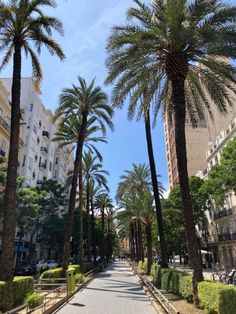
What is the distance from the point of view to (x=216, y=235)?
49219 mm

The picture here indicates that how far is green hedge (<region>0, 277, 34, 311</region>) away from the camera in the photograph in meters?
11.3

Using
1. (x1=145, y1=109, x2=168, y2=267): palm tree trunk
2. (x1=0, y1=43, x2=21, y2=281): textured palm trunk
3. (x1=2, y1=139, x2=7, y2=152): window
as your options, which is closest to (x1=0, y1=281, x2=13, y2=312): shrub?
(x1=0, y1=43, x2=21, y2=281): textured palm trunk

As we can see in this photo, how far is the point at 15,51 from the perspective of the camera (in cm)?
1564

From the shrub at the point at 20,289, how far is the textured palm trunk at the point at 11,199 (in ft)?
1.54

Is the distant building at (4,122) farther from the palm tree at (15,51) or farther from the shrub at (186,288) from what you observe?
the shrub at (186,288)

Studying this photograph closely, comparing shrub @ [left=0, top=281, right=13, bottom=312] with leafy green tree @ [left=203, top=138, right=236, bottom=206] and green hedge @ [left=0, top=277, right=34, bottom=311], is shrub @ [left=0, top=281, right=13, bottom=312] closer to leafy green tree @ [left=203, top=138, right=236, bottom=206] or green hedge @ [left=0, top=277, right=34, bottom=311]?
green hedge @ [left=0, top=277, right=34, bottom=311]

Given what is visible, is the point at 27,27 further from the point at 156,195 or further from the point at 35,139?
the point at 35,139

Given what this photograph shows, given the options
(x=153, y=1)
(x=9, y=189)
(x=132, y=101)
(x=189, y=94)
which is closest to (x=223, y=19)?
(x=153, y=1)

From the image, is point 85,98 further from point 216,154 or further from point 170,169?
point 170,169

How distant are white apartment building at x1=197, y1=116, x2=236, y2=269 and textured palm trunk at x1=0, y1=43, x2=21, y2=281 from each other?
29.3 m

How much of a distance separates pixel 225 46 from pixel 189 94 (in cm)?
462

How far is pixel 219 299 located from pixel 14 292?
7757 mm

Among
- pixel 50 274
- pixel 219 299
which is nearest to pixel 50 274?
pixel 50 274

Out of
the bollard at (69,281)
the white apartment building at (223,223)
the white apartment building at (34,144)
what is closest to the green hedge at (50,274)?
the bollard at (69,281)
